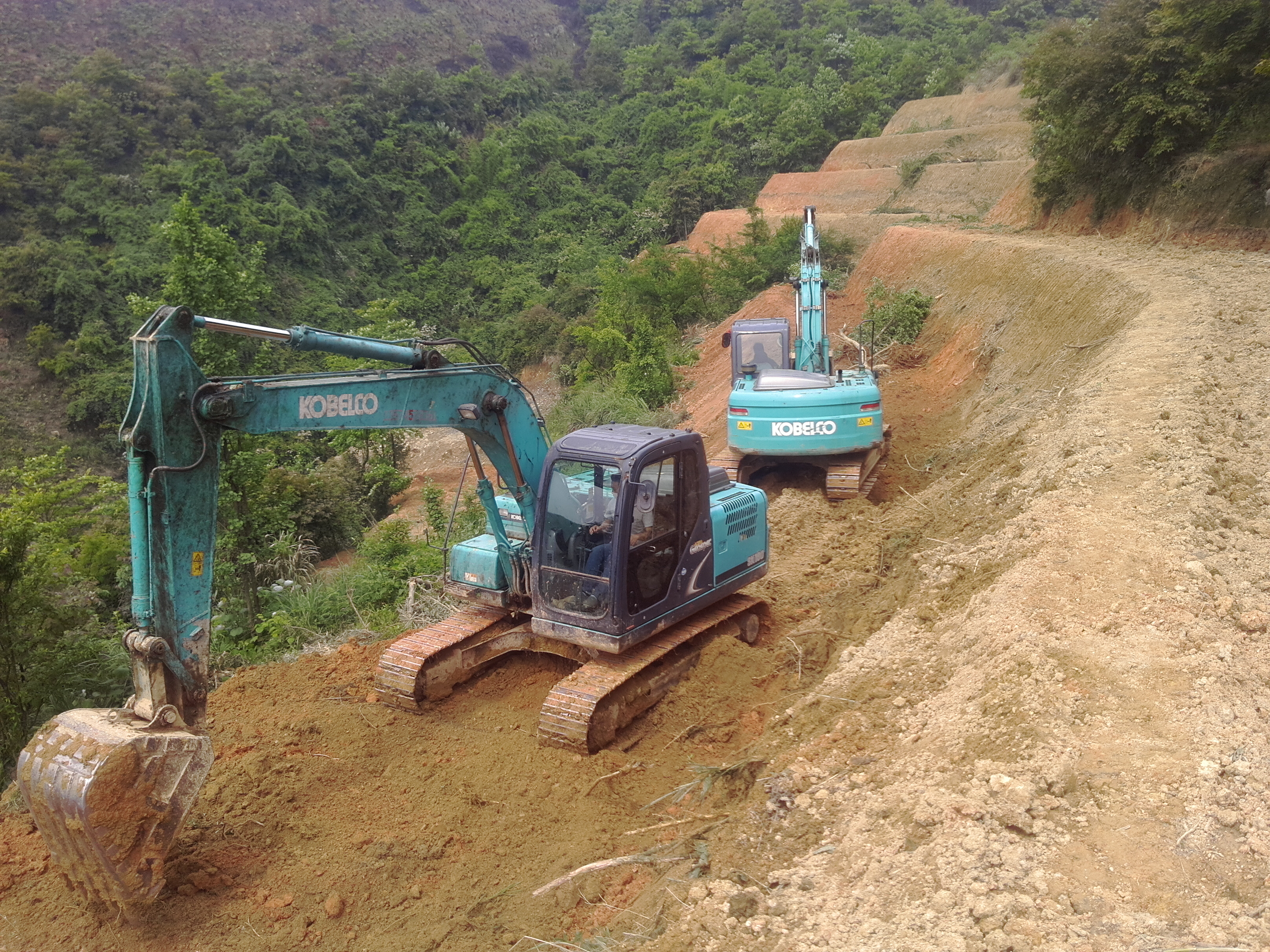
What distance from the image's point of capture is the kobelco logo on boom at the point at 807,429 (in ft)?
→ 36.7

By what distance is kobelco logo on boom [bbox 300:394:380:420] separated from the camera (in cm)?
556

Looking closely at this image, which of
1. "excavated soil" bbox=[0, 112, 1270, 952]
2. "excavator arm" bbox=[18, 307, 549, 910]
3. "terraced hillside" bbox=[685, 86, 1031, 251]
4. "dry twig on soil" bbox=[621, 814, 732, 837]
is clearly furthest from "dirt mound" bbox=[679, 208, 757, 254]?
"dry twig on soil" bbox=[621, 814, 732, 837]

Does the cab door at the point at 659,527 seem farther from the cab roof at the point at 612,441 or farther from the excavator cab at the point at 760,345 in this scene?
the excavator cab at the point at 760,345

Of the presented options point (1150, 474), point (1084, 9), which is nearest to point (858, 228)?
point (1150, 474)

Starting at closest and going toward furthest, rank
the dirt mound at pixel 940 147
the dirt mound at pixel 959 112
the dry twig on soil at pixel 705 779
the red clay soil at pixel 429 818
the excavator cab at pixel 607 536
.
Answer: the red clay soil at pixel 429 818, the dry twig on soil at pixel 705 779, the excavator cab at pixel 607 536, the dirt mound at pixel 940 147, the dirt mound at pixel 959 112

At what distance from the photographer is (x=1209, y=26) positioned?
14.7 m

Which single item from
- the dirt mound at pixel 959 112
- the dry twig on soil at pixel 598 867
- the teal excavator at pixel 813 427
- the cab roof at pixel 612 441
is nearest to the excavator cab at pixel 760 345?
the teal excavator at pixel 813 427

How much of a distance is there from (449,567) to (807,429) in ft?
16.9

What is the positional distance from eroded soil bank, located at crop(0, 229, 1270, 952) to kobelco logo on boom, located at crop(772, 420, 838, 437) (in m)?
1.96

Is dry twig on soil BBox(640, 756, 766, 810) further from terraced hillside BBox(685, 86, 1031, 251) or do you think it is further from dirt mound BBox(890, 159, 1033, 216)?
dirt mound BBox(890, 159, 1033, 216)

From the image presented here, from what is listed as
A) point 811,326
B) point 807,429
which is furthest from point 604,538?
point 811,326

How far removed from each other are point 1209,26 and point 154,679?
17.4 meters

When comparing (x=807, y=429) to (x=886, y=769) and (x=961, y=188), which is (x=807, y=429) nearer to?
(x=886, y=769)

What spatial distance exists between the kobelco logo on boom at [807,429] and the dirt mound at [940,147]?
25305 mm
